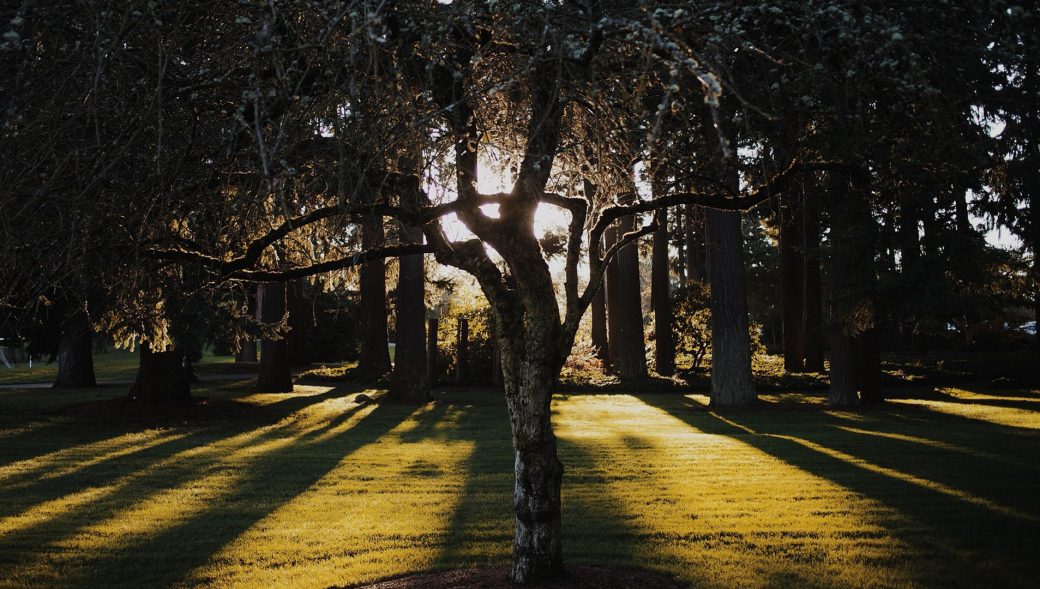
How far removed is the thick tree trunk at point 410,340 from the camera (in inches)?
801

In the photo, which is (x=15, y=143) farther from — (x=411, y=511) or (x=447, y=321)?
(x=447, y=321)

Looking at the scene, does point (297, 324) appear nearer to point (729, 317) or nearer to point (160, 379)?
point (160, 379)

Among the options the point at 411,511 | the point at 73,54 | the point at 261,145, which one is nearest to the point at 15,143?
the point at 73,54

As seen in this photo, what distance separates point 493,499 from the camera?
9.38 meters

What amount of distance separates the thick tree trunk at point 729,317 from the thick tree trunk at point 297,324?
11443 millimetres

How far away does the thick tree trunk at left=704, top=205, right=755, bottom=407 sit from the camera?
17.9m

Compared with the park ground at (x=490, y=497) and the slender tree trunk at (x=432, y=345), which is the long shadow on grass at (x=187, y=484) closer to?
the park ground at (x=490, y=497)

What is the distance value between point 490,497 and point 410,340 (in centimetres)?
1109

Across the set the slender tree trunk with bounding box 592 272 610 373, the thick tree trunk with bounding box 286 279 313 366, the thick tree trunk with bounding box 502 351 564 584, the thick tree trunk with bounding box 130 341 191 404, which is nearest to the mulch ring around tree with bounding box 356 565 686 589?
the thick tree trunk with bounding box 502 351 564 584

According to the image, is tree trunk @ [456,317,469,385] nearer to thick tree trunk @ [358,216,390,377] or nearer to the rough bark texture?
thick tree trunk @ [358,216,390,377]

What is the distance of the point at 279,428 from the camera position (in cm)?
1579

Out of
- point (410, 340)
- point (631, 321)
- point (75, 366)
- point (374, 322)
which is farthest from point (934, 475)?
point (75, 366)

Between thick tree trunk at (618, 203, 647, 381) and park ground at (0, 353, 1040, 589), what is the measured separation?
267 inches

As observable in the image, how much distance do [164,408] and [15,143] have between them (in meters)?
14.1
